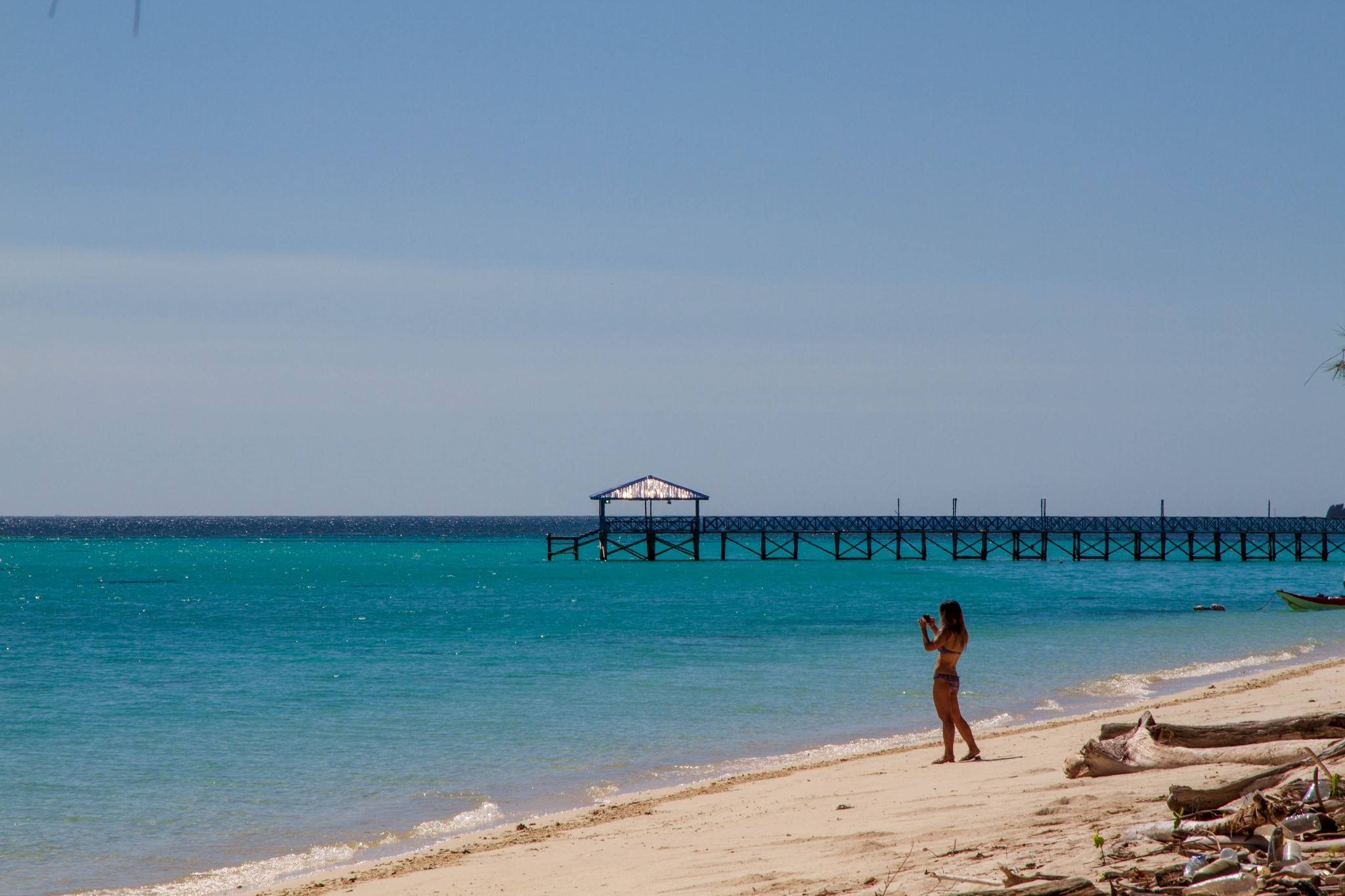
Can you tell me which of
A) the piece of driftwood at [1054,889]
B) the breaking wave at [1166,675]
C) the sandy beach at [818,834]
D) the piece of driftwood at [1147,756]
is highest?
the piece of driftwood at [1054,889]

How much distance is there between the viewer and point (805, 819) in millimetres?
7410

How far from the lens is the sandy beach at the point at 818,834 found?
543 centimetres

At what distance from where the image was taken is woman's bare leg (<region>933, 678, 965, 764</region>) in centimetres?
930

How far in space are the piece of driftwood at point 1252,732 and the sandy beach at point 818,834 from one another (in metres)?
0.39

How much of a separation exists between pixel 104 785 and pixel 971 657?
14909 mm

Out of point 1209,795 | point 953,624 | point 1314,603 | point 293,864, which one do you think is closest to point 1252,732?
point 1209,795

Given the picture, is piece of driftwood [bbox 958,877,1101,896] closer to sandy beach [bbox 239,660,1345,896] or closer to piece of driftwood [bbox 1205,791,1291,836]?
sandy beach [bbox 239,660,1345,896]

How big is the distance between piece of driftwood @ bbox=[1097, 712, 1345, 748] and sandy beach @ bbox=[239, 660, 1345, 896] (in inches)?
15.5

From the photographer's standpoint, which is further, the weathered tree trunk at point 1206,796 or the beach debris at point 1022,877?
the weathered tree trunk at point 1206,796

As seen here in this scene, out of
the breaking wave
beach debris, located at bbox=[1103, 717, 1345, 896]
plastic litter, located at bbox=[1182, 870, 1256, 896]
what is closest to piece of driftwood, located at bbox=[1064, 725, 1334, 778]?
beach debris, located at bbox=[1103, 717, 1345, 896]

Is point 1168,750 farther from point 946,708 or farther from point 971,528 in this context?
point 971,528

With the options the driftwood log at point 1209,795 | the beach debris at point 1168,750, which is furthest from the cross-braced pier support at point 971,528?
the driftwood log at point 1209,795

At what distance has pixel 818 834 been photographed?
22.2 ft

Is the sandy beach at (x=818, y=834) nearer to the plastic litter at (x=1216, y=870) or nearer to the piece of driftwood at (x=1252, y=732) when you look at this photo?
the piece of driftwood at (x=1252, y=732)
